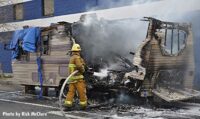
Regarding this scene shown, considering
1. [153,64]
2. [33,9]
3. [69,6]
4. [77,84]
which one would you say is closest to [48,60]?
[77,84]

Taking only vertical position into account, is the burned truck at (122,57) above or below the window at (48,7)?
below

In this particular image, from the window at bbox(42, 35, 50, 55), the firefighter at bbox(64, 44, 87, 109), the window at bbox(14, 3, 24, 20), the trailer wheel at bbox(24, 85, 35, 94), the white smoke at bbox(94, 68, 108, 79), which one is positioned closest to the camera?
the firefighter at bbox(64, 44, 87, 109)

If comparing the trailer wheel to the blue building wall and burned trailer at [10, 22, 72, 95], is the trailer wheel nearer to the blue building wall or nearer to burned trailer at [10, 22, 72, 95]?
burned trailer at [10, 22, 72, 95]

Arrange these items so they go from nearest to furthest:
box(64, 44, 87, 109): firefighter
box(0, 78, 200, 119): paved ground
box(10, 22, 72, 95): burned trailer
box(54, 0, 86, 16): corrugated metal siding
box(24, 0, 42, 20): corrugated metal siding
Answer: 1. box(0, 78, 200, 119): paved ground
2. box(64, 44, 87, 109): firefighter
3. box(10, 22, 72, 95): burned trailer
4. box(54, 0, 86, 16): corrugated metal siding
5. box(24, 0, 42, 20): corrugated metal siding

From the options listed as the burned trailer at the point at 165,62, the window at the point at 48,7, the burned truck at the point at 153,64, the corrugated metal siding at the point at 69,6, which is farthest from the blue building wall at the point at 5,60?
the burned trailer at the point at 165,62

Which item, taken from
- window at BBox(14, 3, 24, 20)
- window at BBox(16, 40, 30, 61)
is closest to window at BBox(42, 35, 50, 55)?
window at BBox(16, 40, 30, 61)

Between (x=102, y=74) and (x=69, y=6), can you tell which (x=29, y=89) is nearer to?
(x=102, y=74)

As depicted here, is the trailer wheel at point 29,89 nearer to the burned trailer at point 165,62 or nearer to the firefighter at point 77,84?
the firefighter at point 77,84

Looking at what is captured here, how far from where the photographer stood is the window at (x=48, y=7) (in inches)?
873

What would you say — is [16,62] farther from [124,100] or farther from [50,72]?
[124,100]

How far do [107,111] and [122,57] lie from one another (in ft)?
8.45

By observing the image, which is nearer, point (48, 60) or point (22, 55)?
point (48, 60)

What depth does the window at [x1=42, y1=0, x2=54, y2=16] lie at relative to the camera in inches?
873

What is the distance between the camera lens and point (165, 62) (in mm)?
11062
